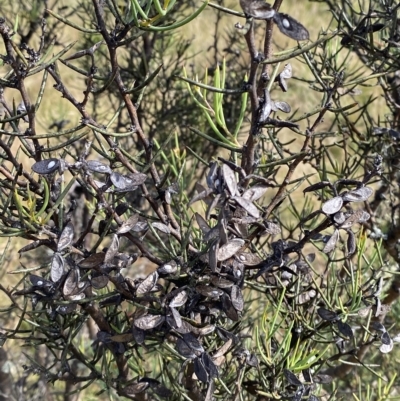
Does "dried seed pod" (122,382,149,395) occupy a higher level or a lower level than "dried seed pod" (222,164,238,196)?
lower

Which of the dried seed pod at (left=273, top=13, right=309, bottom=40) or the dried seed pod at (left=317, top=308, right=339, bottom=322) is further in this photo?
the dried seed pod at (left=317, top=308, right=339, bottom=322)

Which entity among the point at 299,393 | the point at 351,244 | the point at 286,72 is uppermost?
the point at 286,72

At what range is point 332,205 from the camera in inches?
14.8

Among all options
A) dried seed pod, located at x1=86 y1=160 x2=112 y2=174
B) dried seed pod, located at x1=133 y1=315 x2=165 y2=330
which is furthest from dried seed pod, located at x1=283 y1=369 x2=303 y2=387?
dried seed pod, located at x1=86 y1=160 x2=112 y2=174

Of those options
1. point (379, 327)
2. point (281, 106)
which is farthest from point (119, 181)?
point (379, 327)

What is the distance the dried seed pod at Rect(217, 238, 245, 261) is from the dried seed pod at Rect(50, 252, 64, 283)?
0.10m

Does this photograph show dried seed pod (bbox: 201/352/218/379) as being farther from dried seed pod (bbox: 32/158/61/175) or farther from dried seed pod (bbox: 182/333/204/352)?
dried seed pod (bbox: 32/158/61/175)

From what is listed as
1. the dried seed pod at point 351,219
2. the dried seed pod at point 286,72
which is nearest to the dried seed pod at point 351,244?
the dried seed pod at point 351,219

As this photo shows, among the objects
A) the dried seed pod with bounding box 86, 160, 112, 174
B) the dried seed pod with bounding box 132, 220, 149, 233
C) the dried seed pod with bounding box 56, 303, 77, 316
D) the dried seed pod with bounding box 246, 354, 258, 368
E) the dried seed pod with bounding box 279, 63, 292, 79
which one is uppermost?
the dried seed pod with bounding box 279, 63, 292, 79

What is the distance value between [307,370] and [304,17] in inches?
103

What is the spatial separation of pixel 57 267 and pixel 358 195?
8.0 inches

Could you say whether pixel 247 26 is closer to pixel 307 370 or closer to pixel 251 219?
pixel 251 219

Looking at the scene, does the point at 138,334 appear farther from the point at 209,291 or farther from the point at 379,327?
the point at 379,327

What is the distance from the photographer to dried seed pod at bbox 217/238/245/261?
363mm
